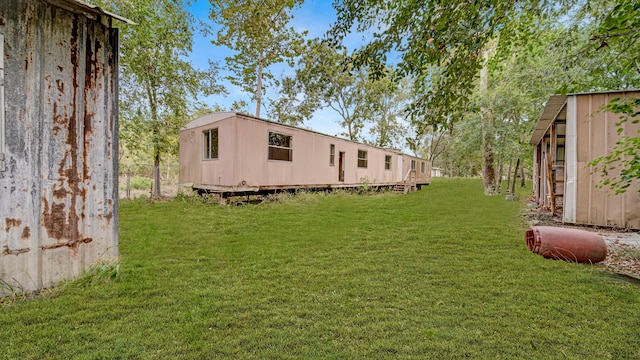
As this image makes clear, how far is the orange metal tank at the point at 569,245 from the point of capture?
3238 millimetres

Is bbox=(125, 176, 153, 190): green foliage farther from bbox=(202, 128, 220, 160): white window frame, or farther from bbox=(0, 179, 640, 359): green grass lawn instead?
bbox=(0, 179, 640, 359): green grass lawn

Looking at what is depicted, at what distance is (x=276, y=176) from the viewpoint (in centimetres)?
879

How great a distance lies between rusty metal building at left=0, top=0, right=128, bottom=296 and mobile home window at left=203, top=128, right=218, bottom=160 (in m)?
5.88

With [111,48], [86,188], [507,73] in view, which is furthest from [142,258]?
[507,73]

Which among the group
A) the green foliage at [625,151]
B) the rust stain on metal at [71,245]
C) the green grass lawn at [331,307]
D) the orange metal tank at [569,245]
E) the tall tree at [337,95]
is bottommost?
the green grass lawn at [331,307]

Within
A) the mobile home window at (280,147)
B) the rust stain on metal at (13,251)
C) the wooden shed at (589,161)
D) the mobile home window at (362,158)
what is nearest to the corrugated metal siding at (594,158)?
the wooden shed at (589,161)

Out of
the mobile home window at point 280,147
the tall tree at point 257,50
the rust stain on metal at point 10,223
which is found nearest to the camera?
the rust stain on metal at point 10,223

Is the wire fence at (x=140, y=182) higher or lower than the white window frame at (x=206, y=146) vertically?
lower

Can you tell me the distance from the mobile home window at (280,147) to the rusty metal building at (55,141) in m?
6.01

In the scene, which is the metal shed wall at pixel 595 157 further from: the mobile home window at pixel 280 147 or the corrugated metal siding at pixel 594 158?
the mobile home window at pixel 280 147

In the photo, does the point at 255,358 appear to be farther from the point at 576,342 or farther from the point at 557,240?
the point at 557,240

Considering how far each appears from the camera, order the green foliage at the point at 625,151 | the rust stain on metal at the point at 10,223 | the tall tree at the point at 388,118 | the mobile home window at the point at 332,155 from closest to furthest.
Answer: the rust stain on metal at the point at 10,223 → the green foliage at the point at 625,151 → the mobile home window at the point at 332,155 → the tall tree at the point at 388,118

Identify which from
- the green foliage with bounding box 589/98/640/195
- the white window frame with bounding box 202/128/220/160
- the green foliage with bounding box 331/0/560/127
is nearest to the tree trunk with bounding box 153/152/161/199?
the white window frame with bounding box 202/128/220/160

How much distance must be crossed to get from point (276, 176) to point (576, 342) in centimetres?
773
